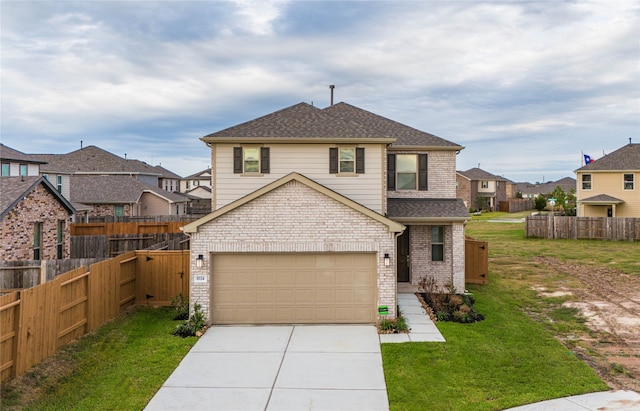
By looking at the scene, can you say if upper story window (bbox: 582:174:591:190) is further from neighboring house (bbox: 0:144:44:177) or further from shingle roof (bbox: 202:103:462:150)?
neighboring house (bbox: 0:144:44:177)

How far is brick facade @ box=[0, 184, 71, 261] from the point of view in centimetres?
1814

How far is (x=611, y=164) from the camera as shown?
40125 mm

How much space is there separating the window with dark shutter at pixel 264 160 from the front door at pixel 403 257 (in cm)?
589

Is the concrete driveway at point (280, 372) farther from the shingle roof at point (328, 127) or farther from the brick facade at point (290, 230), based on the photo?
the shingle roof at point (328, 127)

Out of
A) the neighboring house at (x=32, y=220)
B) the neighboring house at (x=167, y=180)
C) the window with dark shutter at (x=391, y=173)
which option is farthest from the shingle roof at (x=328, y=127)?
the neighboring house at (x=167, y=180)

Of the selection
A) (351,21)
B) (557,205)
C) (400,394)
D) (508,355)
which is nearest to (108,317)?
(400,394)

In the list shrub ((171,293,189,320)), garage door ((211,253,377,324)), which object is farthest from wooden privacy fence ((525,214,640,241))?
shrub ((171,293,189,320))

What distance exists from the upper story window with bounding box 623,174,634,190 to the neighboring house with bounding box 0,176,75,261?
41.0m

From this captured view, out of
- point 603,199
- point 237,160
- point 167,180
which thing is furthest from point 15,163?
point 603,199

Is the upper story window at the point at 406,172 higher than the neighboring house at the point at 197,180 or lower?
lower

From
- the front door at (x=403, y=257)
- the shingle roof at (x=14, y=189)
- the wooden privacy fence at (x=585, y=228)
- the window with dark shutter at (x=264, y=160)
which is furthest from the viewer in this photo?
the wooden privacy fence at (x=585, y=228)

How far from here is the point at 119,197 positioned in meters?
41.5

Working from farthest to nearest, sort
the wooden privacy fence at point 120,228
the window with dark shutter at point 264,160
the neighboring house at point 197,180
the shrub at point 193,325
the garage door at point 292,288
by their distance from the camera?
the neighboring house at point 197,180
the wooden privacy fence at point 120,228
the window with dark shutter at point 264,160
the garage door at point 292,288
the shrub at point 193,325

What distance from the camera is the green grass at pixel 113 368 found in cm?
856
